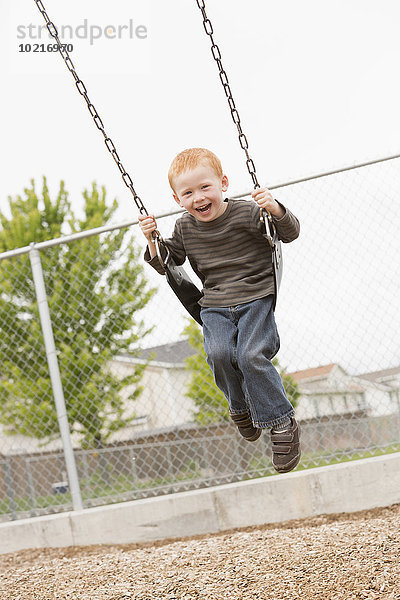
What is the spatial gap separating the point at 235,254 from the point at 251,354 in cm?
47

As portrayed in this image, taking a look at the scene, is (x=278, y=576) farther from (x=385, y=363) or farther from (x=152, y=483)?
(x=152, y=483)

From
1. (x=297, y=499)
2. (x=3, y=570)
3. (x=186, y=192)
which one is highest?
(x=186, y=192)

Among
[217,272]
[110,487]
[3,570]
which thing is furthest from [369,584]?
[110,487]

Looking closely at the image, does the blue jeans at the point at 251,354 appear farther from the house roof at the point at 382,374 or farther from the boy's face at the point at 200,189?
the house roof at the point at 382,374

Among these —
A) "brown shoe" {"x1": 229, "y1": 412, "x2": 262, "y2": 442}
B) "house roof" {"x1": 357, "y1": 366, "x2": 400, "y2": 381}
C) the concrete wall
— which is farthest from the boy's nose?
the concrete wall

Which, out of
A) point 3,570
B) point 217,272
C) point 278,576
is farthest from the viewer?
point 3,570

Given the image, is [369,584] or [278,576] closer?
[369,584]

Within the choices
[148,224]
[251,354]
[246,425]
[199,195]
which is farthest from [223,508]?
[199,195]

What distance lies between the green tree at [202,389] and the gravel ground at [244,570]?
5.65 feet

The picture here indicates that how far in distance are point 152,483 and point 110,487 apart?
38cm

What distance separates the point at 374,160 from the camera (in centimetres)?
471

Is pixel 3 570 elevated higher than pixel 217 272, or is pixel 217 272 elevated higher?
pixel 217 272

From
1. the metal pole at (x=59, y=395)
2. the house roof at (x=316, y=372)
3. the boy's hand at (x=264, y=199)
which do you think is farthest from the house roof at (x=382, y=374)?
the boy's hand at (x=264, y=199)

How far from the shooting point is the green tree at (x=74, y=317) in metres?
7.53
